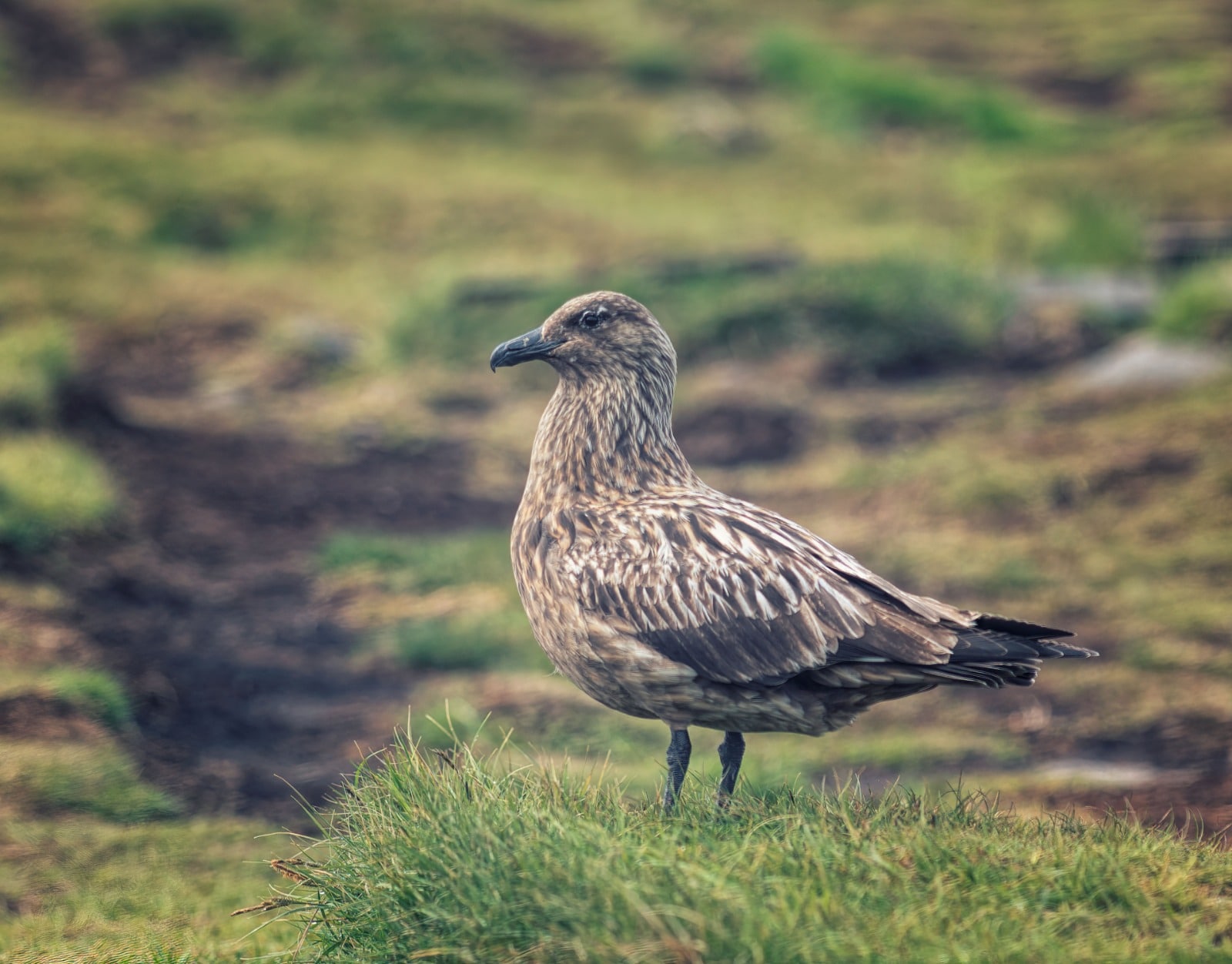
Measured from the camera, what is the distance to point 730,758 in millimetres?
5305

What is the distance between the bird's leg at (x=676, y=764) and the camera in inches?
198

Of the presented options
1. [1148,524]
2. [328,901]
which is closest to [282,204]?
[1148,524]

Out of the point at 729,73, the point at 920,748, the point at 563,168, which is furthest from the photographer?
the point at 729,73

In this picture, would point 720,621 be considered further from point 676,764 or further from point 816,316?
point 816,316

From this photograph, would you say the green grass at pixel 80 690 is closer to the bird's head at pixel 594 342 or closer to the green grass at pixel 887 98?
the bird's head at pixel 594 342

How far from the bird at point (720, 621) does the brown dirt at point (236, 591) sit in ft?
7.33

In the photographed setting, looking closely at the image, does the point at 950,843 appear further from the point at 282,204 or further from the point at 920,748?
the point at 282,204

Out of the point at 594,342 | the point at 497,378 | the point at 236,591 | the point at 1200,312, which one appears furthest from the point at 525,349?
the point at 1200,312

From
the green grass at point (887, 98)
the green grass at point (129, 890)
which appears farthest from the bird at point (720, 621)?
the green grass at point (887, 98)

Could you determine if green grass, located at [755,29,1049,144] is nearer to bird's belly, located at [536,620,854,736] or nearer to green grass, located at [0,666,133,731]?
green grass, located at [0,666,133,731]

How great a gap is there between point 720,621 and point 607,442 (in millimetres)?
989

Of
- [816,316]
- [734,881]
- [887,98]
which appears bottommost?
[734,881]

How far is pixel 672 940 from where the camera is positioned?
3734mm

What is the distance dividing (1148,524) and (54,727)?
7735 mm
